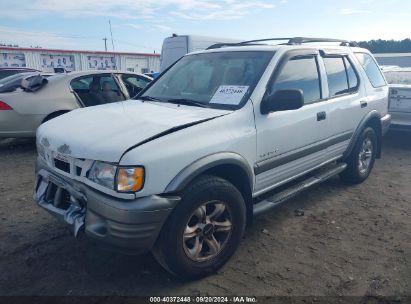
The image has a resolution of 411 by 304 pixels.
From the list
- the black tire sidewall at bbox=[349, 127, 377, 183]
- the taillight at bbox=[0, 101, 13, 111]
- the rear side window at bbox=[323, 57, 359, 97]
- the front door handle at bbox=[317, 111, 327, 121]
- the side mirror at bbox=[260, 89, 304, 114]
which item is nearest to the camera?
the side mirror at bbox=[260, 89, 304, 114]

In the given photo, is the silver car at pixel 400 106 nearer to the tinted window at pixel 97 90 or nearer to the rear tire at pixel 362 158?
the rear tire at pixel 362 158

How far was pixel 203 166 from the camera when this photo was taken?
2461 millimetres

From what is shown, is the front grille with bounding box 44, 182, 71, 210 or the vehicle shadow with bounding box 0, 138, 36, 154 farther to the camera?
the vehicle shadow with bounding box 0, 138, 36, 154

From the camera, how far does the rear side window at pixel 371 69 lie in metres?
4.69

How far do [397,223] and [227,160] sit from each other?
237 centimetres

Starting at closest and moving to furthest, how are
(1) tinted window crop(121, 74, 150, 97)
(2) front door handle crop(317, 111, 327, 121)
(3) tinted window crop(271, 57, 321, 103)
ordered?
(3) tinted window crop(271, 57, 321, 103)
(2) front door handle crop(317, 111, 327, 121)
(1) tinted window crop(121, 74, 150, 97)

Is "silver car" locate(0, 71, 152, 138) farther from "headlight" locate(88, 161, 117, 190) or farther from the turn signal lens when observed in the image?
the turn signal lens

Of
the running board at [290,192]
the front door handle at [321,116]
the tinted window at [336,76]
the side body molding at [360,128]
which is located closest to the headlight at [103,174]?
the running board at [290,192]

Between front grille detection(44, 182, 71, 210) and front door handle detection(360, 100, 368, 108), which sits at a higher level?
front door handle detection(360, 100, 368, 108)

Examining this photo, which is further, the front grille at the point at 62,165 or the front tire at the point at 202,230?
the front grille at the point at 62,165

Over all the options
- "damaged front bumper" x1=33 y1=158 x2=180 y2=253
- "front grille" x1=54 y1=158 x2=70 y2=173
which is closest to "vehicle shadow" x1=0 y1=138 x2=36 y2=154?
"front grille" x1=54 y1=158 x2=70 y2=173

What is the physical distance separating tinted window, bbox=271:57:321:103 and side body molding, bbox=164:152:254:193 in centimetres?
80

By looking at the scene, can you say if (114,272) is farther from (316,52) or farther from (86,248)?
(316,52)

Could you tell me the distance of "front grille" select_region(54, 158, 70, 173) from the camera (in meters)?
2.57
